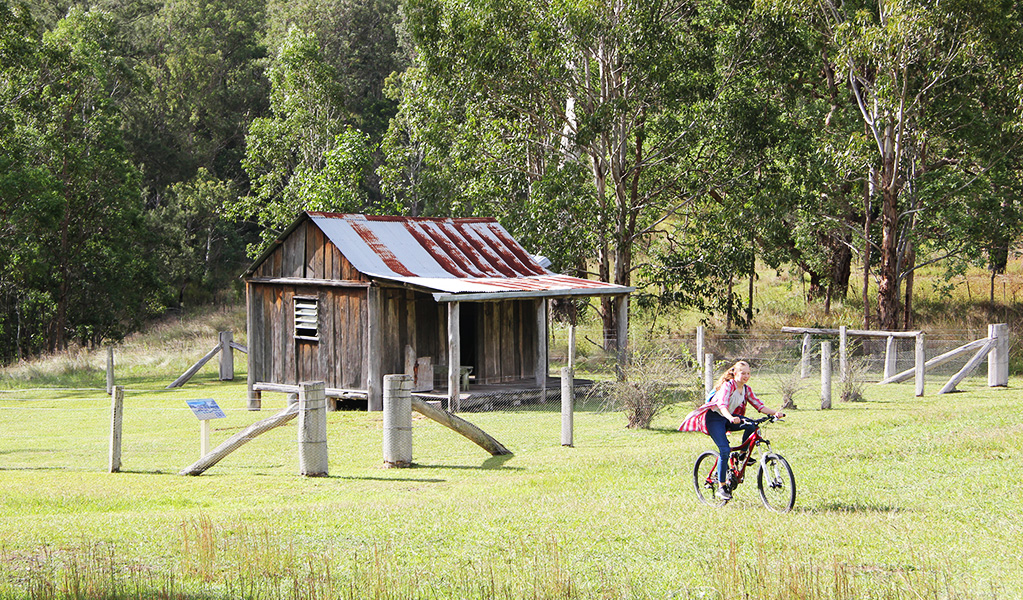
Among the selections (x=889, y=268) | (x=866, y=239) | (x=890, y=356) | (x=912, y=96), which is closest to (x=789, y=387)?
(x=890, y=356)

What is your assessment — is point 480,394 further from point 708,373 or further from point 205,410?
point 205,410

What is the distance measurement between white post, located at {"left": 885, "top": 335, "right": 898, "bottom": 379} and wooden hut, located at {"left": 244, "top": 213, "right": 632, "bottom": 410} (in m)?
6.12

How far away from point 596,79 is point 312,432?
2127 cm

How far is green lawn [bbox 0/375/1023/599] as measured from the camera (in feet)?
24.2

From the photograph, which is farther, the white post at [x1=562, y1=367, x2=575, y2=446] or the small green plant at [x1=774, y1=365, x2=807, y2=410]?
the small green plant at [x1=774, y1=365, x2=807, y2=410]

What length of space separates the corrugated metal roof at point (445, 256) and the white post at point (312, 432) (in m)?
6.50

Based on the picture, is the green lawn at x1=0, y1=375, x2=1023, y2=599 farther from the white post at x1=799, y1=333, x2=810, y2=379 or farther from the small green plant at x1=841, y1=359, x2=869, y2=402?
the white post at x1=799, y1=333, x2=810, y2=379

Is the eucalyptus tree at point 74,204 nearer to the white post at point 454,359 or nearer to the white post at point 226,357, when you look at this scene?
the white post at point 226,357

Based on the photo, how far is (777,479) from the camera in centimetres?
980

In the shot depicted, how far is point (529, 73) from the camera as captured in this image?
1168 inches

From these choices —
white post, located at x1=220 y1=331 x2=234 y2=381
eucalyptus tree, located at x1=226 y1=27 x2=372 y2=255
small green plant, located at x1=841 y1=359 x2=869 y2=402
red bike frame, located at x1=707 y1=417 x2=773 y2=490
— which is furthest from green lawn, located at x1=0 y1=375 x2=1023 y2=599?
eucalyptus tree, located at x1=226 y1=27 x2=372 y2=255

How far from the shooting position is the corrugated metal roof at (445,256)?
68.5 feet

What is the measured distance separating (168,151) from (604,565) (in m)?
52.4

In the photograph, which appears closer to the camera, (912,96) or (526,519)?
(526,519)
